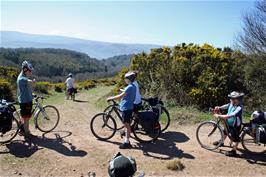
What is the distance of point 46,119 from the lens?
904 cm

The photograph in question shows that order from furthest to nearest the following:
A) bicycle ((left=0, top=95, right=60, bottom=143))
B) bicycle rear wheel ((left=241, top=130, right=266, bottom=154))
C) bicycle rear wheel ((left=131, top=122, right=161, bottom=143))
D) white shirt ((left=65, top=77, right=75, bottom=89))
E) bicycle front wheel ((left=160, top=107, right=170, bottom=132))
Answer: white shirt ((left=65, top=77, right=75, bottom=89)), bicycle front wheel ((left=160, top=107, right=170, bottom=132)), bicycle ((left=0, top=95, right=60, bottom=143)), bicycle rear wheel ((left=131, top=122, right=161, bottom=143)), bicycle rear wheel ((left=241, top=130, right=266, bottom=154))

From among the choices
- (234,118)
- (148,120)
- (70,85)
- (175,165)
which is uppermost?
(234,118)

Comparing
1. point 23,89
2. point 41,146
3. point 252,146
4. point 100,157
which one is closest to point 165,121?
point 252,146

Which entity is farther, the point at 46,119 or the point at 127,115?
the point at 46,119

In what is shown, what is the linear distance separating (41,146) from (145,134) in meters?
2.67

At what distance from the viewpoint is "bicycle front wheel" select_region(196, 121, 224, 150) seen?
7.75 meters

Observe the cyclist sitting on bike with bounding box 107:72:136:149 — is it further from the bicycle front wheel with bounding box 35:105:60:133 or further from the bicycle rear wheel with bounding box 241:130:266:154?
the bicycle rear wheel with bounding box 241:130:266:154

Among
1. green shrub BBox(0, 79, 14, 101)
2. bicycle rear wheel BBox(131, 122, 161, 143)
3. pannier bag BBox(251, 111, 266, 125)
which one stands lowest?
green shrub BBox(0, 79, 14, 101)

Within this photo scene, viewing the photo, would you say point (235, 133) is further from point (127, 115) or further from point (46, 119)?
point (46, 119)

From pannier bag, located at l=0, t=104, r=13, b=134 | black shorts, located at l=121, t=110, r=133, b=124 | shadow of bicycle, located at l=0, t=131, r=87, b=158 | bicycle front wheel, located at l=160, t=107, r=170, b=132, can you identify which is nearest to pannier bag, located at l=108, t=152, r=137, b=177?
shadow of bicycle, located at l=0, t=131, r=87, b=158

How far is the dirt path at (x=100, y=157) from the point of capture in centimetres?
652

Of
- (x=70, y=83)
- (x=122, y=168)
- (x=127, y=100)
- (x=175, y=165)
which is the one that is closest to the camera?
(x=122, y=168)

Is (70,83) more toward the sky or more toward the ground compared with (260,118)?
more toward the ground

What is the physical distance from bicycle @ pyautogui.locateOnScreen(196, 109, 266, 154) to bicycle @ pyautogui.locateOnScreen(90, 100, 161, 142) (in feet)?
3.59
